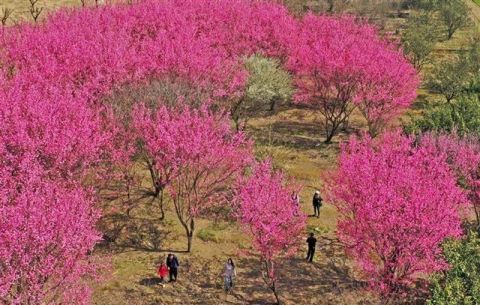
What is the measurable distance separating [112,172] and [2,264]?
1135cm

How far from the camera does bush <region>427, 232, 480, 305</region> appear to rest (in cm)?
1630

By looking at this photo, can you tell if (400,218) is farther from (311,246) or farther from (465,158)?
(465,158)

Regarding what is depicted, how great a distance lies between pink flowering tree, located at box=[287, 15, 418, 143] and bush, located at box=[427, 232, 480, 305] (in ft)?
67.7

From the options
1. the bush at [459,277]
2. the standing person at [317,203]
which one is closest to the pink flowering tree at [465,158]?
the standing person at [317,203]

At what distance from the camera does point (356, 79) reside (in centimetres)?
3900

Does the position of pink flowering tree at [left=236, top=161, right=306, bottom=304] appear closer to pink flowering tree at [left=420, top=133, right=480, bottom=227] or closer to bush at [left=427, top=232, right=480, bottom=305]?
bush at [left=427, top=232, right=480, bottom=305]

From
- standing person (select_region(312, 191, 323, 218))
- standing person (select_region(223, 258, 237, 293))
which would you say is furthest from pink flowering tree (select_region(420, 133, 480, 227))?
standing person (select_region(223, 258, 237, 293))

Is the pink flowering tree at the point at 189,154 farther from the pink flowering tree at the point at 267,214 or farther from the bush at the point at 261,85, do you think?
the bush at the point at 261,85

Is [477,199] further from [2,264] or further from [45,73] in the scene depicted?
[45,73]

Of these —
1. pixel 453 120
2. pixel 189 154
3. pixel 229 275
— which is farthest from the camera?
pixel 453 120

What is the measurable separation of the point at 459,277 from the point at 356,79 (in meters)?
24.0

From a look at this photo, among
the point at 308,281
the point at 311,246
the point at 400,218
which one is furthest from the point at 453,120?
the point at 400,218

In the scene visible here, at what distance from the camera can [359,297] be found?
23094 mm

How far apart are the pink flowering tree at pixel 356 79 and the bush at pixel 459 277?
67.7 ft
